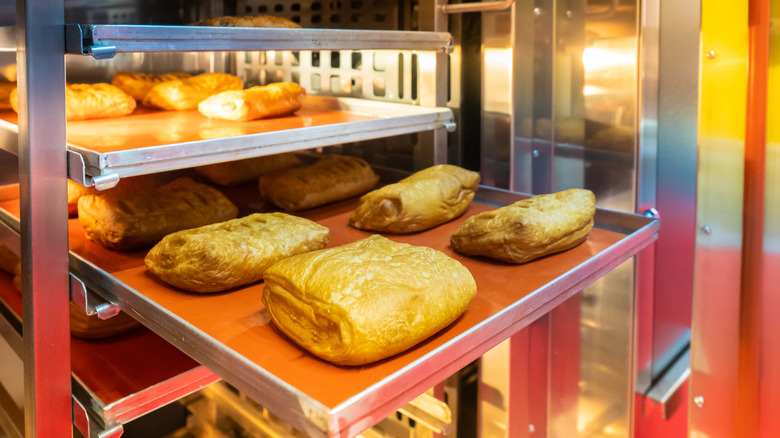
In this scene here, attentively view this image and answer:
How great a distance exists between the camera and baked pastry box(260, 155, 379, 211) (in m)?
1.68

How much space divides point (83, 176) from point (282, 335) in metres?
0.42

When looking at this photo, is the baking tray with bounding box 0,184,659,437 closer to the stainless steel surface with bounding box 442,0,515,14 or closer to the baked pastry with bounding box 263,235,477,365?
the baked pastry with bounding box 263,235,477,365

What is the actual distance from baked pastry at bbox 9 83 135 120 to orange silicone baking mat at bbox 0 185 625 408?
0.86 ft

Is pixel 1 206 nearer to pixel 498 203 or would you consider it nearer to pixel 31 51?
A: pixel 31 51

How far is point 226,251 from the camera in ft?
3.82

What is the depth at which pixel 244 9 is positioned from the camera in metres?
2.19

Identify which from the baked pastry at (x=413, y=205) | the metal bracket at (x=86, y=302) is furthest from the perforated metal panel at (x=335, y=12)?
the metal bracket at (x=86, y=302)

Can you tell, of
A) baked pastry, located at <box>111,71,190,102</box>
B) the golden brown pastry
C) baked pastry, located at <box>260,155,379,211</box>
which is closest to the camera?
the golden brown pastry

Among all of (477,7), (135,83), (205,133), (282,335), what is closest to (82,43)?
(205,133)

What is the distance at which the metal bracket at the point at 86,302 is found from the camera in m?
1.10

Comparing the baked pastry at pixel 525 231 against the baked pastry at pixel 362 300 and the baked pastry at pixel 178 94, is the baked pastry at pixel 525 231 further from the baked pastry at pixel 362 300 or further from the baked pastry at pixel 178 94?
the baked pastry at pixel 178 94

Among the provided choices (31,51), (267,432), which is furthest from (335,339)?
(267,432)

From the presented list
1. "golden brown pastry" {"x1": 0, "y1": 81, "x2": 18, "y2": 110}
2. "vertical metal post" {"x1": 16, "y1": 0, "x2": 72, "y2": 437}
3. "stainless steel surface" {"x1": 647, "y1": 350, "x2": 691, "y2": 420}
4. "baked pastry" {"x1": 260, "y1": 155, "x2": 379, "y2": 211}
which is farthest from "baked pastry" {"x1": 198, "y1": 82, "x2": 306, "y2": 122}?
"stainless steel surface" {"x1": 647, "y1": 350, "x2": 691, "y2": 420}

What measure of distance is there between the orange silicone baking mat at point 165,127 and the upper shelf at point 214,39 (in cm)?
18
